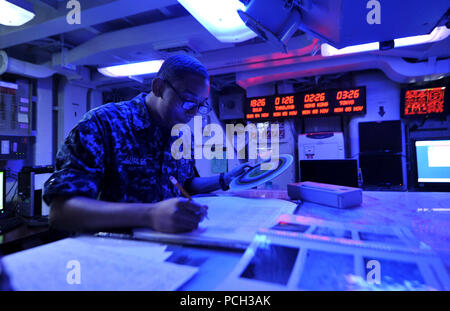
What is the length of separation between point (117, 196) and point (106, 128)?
0.89 feet

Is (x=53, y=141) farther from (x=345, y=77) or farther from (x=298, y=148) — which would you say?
(x=345, y=77)

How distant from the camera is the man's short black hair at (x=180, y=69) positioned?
0.99 metres

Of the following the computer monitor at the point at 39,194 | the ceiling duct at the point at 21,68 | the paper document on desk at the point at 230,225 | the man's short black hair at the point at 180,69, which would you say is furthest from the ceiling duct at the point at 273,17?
the ceiling duct at the point at 21,68

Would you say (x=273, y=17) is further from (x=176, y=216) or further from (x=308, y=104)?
(x=308, y=104)

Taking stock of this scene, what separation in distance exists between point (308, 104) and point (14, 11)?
3.13 meters

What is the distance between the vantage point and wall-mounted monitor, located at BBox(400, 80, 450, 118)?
115 inches

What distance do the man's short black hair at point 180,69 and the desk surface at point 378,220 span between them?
70 centimetres

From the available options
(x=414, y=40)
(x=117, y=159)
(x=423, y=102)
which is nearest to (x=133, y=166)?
(x=117, y=159)

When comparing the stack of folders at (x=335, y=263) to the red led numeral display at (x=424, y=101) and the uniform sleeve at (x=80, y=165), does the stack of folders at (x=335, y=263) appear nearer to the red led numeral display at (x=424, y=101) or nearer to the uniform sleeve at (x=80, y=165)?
the uniform sleeve at (x=80, y=165)

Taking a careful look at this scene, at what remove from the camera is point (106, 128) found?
92 centimetres

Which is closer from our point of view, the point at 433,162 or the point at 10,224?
the point at 10,224

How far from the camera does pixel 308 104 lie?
10.9 feet

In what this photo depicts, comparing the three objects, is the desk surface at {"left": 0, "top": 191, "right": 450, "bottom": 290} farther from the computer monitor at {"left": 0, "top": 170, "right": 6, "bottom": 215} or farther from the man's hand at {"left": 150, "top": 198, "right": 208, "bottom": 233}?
the computer monitor at {"left": 0, "top": 170, "right": 6, "bottom": 215}

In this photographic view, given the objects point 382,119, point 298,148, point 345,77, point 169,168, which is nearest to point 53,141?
point 169,168
